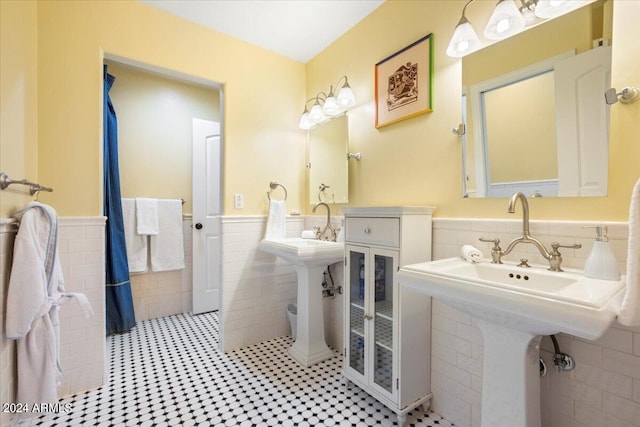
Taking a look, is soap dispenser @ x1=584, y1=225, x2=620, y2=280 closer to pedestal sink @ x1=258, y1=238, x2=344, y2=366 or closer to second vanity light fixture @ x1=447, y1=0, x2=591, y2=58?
second vanity light fixture @ x1=447, y1=0, x2=591, y2=58

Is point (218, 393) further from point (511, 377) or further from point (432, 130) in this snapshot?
A: point (432, 130)

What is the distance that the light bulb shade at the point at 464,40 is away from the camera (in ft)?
4.38

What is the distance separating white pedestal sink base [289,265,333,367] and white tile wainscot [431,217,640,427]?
0.84 metres

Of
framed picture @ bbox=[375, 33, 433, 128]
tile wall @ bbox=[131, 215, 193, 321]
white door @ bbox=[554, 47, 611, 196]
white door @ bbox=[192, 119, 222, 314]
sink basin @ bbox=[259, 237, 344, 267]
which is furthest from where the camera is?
white door @ bbox=[192, 119, 222, 314]

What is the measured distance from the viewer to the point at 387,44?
188 centimetres

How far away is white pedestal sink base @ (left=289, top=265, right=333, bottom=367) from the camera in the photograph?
2.07 meters

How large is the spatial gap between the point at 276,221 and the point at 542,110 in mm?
1823

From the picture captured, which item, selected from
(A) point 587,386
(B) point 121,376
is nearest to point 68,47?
(B) point 121,376

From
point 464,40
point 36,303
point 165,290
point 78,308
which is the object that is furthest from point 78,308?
point 464,40

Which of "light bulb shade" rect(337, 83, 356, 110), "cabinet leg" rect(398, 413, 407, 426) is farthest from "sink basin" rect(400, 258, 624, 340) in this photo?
"light bulb shade" rect(337, 83, 356, 110)

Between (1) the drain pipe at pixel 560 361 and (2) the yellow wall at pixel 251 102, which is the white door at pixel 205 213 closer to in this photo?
(2) the yellow wall at pixel 251 102

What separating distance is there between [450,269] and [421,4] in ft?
4.99

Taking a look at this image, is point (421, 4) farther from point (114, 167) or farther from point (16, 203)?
point (114, 167)

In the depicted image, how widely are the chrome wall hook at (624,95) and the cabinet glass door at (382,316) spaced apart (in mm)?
1027
